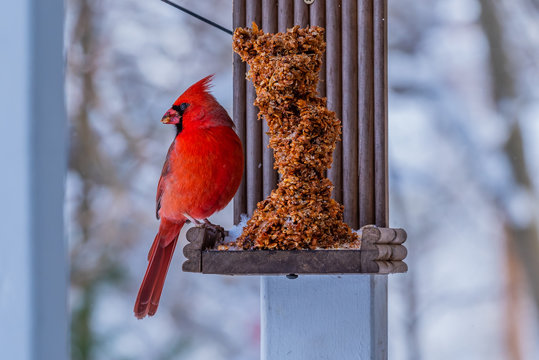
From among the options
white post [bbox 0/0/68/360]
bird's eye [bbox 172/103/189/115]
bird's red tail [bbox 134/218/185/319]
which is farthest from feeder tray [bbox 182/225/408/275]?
white post [bbox 0/0/68/360]

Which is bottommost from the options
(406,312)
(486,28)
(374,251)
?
(406,312)

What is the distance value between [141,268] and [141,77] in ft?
2.38

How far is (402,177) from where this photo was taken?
2715mm

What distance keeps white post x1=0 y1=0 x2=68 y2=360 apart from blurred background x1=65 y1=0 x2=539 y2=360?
2056 mm

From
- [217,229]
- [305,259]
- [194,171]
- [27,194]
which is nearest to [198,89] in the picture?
[194,171]

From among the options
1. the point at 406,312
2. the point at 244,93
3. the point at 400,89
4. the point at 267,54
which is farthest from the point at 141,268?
the point at 267,54

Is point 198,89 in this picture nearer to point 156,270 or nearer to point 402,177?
point 156,270

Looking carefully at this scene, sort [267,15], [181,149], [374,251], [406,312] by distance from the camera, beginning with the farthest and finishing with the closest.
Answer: [406,312]
[267,15]
[181,149]
[374,251]

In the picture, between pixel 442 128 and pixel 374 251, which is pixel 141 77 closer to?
pixel 442 128

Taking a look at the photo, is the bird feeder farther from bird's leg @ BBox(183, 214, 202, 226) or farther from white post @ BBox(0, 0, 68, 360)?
white post @ BBox(0, 0, 68, 360)

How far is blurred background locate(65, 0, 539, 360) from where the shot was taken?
2709 millimetres

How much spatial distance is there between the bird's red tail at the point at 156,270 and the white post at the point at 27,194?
0.82 meters

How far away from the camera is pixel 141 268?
2.81 meters

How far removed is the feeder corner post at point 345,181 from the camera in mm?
1429
